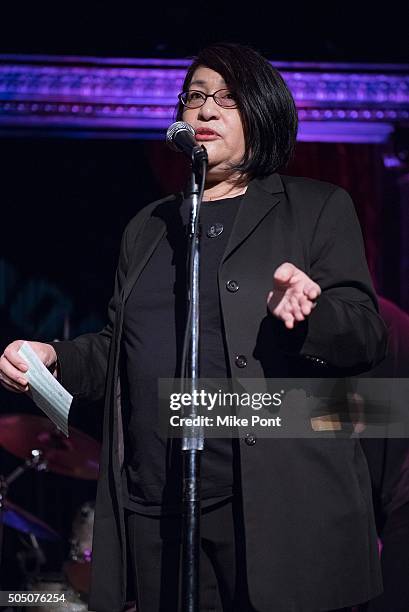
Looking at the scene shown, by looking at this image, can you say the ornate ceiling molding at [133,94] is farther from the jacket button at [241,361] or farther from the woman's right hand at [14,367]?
the jacket button at [241,361]

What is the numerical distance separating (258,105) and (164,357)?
0.63m

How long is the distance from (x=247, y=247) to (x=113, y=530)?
0.67m

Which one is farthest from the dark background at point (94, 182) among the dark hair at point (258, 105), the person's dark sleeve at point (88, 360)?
the person's dark sleeve at point (88, 360)

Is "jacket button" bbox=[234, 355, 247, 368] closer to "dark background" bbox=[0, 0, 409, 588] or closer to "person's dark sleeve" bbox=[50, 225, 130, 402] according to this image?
"person's dark sleeve" bbox=[50, 225, 130, 402]

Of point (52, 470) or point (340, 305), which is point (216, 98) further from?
point (52, 470)

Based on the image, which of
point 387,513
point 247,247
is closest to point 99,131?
point 387,513

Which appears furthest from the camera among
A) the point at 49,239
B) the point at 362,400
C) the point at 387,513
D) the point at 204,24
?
the point at 49,239

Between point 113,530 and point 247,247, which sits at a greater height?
Result: point 247,247

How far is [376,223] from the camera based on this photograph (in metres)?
4.43

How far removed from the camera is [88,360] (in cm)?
225

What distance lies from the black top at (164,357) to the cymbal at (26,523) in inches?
82.1

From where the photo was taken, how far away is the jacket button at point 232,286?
1.99m

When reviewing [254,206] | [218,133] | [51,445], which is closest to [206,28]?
[51,445]

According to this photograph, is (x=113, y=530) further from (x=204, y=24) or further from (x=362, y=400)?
(x=204, y=24)
